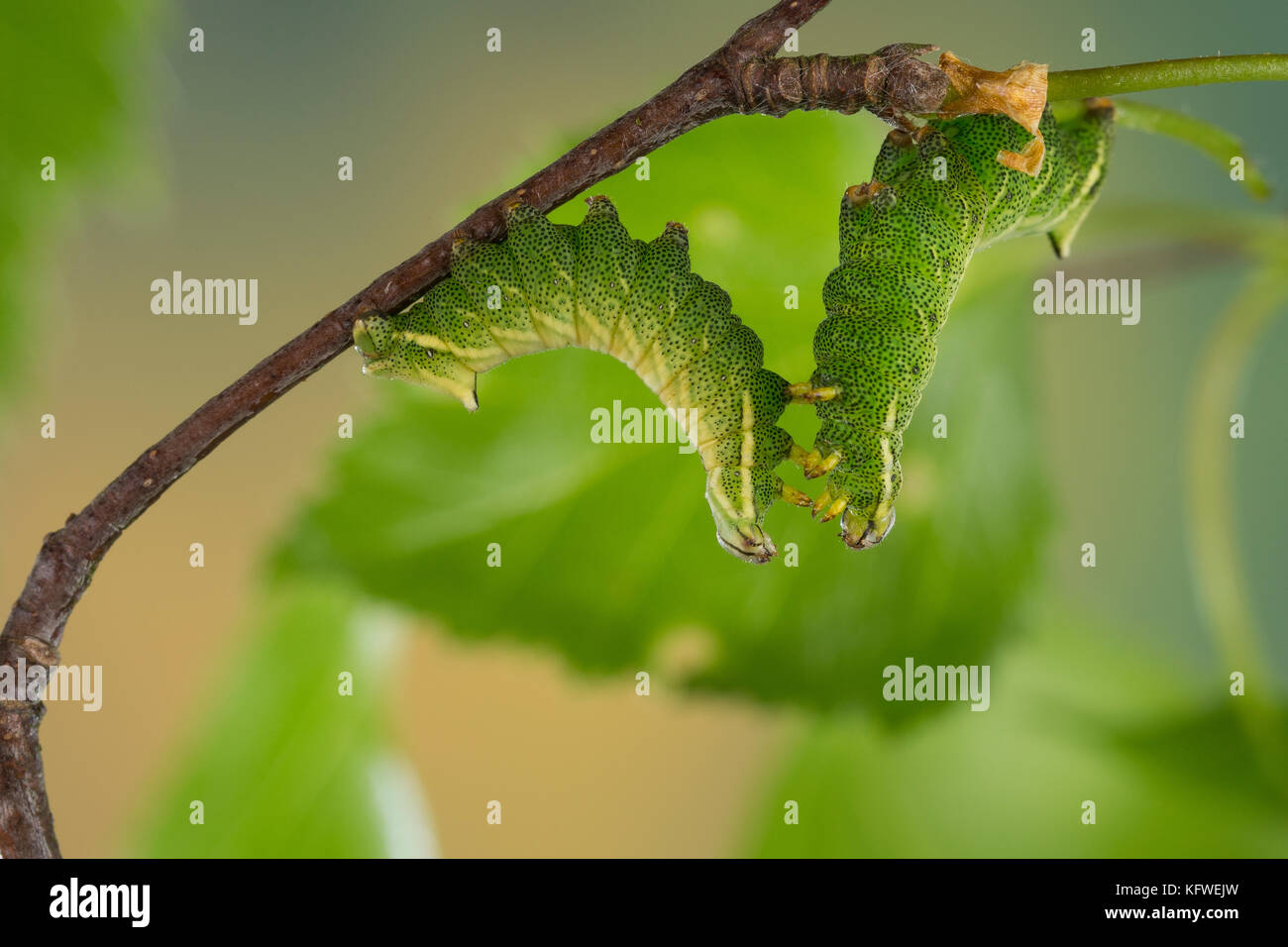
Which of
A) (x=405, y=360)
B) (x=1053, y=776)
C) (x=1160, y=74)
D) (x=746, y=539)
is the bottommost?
(x=1053, y=776)

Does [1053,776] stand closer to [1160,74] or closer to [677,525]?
[677,525]

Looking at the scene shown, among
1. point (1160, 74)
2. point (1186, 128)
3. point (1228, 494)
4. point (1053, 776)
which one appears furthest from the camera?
point (1053, 776)

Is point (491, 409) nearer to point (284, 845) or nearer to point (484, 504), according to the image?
point (484, 504)

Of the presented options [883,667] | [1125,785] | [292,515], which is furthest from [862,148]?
[1125,785]

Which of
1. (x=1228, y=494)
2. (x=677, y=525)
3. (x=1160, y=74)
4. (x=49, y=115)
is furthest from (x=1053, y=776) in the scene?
(x=49, y=115)

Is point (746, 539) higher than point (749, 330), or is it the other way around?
point (749, 330)

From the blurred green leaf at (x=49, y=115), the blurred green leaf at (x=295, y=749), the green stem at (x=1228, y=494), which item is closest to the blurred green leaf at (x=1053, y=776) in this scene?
the green stem at (x=1228, y=494)

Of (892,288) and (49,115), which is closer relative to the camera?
(892,288)

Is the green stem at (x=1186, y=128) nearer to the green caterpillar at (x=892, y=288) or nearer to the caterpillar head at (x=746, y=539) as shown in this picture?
the green caterpillar at (x=892, y=288)
